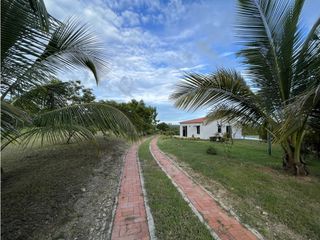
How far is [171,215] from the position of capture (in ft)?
12.5

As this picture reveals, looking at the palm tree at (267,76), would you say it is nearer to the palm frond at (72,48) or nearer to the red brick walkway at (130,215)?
the palm frond at (72,48)

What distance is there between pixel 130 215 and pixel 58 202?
1.62m

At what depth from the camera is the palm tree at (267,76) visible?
5660 millimetres

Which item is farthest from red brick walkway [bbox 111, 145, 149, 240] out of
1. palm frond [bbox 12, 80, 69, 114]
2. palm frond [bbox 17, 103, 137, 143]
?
palm frond [bbox 12, 80, 69, 114]

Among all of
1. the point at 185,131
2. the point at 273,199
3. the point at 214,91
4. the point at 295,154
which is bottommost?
the point at 273,199

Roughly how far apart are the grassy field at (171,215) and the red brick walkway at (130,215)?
20 cm

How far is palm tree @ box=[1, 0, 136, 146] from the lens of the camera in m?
2.94

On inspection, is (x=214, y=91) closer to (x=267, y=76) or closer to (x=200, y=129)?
(x=267, y=76)

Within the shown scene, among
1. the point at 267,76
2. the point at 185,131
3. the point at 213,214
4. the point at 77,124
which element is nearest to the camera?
the point at 77,124

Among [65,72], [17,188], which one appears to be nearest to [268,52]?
[65,72]

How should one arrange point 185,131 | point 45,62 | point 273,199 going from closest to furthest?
point 45,62
point 273,199
point 185,131

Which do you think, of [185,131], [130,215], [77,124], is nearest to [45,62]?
[77,124]

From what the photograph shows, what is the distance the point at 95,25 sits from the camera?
4.71 meters

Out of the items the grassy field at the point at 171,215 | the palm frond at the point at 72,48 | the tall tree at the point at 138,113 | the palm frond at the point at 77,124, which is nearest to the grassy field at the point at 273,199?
the grassy field at the point at 171,215
